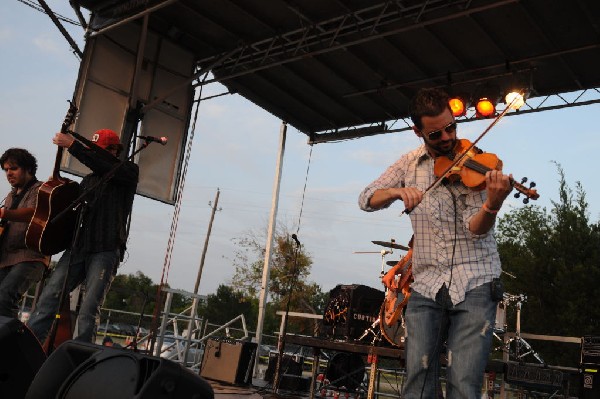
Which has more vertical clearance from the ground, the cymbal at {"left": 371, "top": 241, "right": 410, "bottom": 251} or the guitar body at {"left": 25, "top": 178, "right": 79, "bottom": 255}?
the cymbal at {"left": 371, "top": 241, "right": 410, "bottom": 251}

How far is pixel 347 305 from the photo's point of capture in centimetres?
748

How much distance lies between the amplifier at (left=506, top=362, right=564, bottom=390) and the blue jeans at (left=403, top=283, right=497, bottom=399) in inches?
165

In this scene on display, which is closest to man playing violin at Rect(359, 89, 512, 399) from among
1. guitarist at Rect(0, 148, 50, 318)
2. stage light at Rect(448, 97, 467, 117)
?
Answer: guitarist at Rect(0, 148, 50, 318)

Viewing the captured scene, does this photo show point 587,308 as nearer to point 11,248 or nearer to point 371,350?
point 371,350

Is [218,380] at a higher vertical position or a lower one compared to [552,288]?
lower

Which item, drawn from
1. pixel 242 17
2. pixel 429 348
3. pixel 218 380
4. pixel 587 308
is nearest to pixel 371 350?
pixel 218 380

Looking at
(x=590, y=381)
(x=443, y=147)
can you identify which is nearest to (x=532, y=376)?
(x=590, y=381)

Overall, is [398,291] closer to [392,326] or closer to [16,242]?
[392,326]

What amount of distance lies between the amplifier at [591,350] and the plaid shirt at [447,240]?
17.8 feet

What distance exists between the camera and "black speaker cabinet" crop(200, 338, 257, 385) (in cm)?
764

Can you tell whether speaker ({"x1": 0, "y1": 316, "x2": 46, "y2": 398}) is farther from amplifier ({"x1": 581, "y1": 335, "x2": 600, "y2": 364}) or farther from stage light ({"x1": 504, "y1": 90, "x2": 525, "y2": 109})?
amplifier ({"x1": 581, "y1": 335, "x2": 600, "y2": 364})

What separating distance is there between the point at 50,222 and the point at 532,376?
5.49m

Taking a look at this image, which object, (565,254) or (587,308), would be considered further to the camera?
(565,254)

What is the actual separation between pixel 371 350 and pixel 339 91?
568 centimetres
